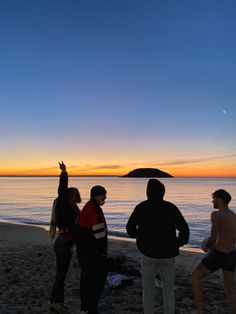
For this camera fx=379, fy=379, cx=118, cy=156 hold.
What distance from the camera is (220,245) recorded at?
5.65 m

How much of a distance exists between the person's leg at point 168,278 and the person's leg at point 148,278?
99mm

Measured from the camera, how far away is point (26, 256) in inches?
472

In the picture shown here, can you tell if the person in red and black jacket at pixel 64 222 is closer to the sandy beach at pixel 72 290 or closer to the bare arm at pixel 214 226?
the sandy beach at pixel 72 290

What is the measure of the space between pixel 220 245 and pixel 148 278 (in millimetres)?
1204

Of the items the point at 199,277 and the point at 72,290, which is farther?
the point at 72,290

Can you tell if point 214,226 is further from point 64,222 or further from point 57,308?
point 57,308

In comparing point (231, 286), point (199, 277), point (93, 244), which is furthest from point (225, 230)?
point (93, 244)

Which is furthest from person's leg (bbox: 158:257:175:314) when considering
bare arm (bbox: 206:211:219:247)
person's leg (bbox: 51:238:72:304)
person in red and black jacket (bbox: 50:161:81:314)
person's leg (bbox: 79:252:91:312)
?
person's leg (bbox: 51:238:72:304)

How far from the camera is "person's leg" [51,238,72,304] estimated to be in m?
6.55

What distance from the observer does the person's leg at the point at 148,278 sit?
5271 mm

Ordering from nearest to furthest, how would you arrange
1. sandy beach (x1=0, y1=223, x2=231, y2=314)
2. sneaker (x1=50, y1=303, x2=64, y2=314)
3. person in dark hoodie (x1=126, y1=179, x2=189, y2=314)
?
person in dark hoodie (x1=126, y1=179, x2=189, y2=314), sneaker (x1=50, y1=303, x2=64, y2=314), sandy beach (x1=0, y1=223, x2=231, y2=314)

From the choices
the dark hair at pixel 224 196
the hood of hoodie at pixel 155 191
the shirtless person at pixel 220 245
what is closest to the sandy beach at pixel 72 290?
the shirtless person at pixel 220 245

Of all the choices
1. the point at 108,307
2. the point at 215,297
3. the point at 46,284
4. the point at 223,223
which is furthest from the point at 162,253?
the point at 46,284

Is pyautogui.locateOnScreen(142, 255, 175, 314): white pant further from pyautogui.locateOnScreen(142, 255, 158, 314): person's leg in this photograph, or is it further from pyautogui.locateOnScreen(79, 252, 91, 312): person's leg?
pyautogui.locateOnScreen(79, 252, 91, 312): person's leg
